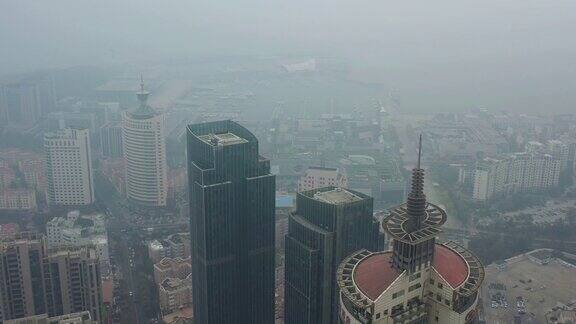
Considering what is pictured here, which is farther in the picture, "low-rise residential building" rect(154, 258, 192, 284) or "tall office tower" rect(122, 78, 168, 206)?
"tall office tower" rect(122, 78, 168, 206)

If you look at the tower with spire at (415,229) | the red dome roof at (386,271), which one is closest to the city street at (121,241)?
the red dome roof at (386,271)

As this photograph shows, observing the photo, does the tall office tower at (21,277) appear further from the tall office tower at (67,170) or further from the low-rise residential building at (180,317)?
the tall office tower at (67,170)

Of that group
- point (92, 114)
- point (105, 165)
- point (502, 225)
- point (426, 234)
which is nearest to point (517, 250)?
point (502, 225)

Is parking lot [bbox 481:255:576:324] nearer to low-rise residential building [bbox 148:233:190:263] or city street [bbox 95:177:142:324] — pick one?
low-rise residential building [bbox 148:233:190:263]

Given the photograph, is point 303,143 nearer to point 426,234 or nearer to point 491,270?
point 491,270

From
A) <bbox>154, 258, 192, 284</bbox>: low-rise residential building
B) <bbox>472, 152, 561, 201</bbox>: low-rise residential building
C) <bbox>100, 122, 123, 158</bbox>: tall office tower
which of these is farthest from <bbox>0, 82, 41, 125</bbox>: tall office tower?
<bbox>472, 152, 561, 201</bbox>: low-rise residential building

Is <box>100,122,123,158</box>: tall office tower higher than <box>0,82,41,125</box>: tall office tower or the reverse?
the reverse

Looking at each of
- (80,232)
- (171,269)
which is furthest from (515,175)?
(80,232)
